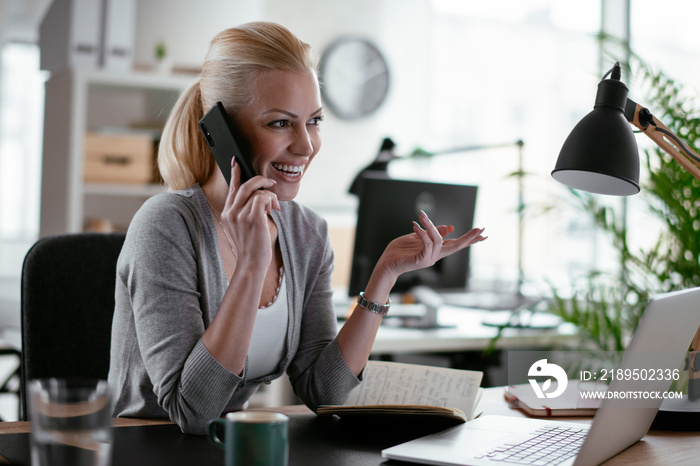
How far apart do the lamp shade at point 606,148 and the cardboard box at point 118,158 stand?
2268 millimetres

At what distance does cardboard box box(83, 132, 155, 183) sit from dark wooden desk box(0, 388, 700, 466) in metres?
2.09

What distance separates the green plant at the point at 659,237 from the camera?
2287mm

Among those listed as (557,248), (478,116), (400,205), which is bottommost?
(557,248)

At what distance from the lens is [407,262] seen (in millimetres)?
1279

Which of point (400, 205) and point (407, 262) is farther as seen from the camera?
point (400, 205)

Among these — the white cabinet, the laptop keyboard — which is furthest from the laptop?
the white cabinet

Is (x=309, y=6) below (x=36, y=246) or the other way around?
the other way around

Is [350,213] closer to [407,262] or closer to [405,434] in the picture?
[407,262]

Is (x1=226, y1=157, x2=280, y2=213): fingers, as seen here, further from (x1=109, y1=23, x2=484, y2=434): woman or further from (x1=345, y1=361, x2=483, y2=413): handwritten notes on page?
(x1=345, y1=361, x2=483, y2=413): handwritten notes on page

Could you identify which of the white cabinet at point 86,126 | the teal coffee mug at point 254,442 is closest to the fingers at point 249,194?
the teal coffee mug at point 254,442

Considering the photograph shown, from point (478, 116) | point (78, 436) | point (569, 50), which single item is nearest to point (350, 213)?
point (478, 116)

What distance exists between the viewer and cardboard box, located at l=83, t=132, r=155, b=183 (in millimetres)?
2992

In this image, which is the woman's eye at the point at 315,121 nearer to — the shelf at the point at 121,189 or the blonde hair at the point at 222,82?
the blonde hair at the point at 222,82

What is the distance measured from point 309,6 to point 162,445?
4.10 meters
